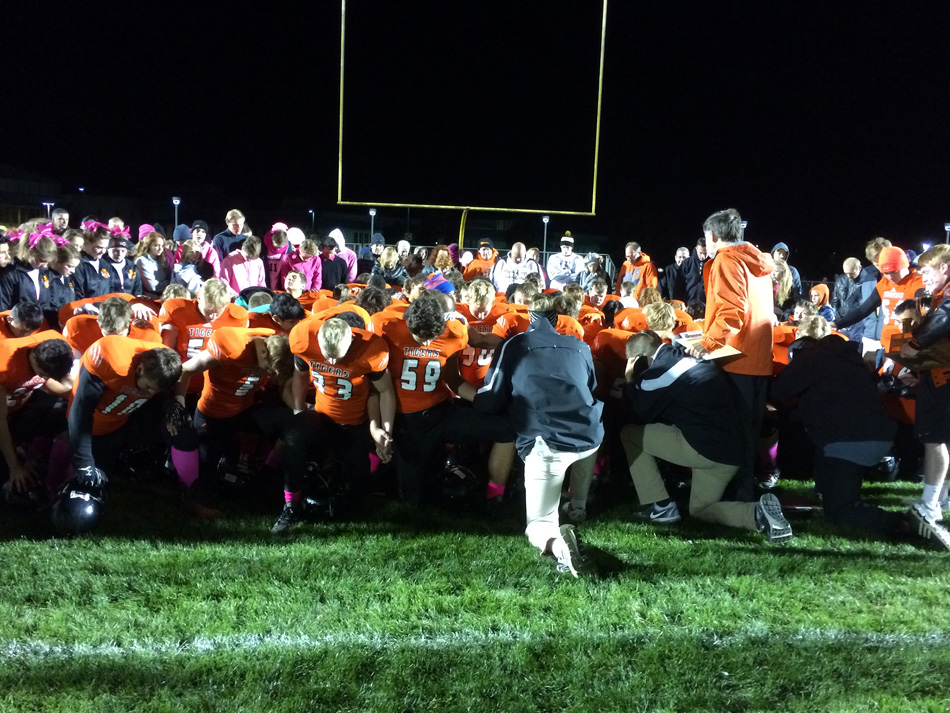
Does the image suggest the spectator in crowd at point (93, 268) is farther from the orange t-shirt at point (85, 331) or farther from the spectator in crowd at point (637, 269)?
the spectator in crowd at point (637, 269)

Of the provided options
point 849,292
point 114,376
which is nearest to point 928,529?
point 114,376

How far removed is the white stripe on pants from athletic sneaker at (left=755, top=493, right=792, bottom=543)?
1.21 meters

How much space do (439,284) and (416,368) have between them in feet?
7.45

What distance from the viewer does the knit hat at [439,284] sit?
7.16 metres

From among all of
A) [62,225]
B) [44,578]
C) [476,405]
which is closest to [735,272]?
[476,405]

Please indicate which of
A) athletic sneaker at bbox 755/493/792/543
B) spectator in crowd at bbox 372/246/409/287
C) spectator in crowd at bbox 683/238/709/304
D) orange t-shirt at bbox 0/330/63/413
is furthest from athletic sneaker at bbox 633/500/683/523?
spectator in crowd at bbox 683/238/709/304

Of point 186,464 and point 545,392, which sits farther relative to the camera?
point 186,464

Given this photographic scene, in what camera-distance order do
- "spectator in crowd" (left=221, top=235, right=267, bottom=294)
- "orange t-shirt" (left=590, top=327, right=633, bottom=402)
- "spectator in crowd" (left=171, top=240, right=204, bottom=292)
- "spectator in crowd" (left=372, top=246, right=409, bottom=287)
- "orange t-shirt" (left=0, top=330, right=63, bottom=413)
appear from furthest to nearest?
"spectator in crowd" (left=372, top=246, right=409, bottom=287), "spectator in crowd" (left=171, top=240, right=204, bottom=292), "spectator in crowd" (left=221, top=235, right=267, bottom=294), "orange t-shirt" (left=590, top=327, right=633, bottom=402), "orange t-shirt" (left=0, top=330, right=63, bottom=413)

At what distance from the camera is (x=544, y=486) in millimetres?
4285

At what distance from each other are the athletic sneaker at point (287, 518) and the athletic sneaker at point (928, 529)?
148 inches

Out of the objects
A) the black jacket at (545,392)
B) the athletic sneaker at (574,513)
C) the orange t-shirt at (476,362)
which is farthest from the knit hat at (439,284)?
the athletic sneaker at (574,513)

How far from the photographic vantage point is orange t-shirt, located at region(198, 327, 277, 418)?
16.3ft

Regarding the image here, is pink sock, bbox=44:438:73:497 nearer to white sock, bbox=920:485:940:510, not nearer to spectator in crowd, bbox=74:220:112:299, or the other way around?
spectator in crowd, bbox=74:220:112:299

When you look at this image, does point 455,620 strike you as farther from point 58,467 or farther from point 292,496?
point 58,467
